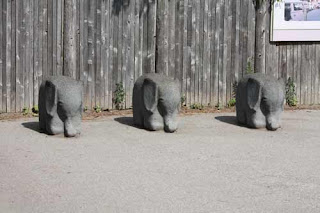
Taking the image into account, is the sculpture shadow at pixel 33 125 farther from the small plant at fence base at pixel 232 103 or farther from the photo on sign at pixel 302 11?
the photo on sign at pixel 302 11

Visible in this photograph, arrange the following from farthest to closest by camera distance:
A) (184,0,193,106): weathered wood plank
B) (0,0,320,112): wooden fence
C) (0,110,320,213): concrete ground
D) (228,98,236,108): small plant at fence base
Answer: (228,98,236,108): small plant at fence base
(184,0,193,106): weathered wood plank
(0,0,320,112): wooden fence
(0,110,320,213): concrete ground

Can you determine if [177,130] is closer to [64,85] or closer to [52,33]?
[64,85]

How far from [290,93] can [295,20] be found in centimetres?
142

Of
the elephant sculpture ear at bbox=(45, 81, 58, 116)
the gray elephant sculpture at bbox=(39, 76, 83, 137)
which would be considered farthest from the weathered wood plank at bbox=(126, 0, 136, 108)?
the elephant sculpture ear at bbox=(45, 81, 58, 116)

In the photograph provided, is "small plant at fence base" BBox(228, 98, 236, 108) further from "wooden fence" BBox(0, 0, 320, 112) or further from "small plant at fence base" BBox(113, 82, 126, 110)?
"small plant at fence base" BBox(113, 82, 126, 110)

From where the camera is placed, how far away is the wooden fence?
1316 centimetres

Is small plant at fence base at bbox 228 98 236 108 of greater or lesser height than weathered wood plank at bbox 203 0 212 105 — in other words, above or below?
below

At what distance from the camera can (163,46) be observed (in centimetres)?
1375

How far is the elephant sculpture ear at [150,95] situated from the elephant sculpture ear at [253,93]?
1.60 meters

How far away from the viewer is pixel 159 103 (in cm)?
1168

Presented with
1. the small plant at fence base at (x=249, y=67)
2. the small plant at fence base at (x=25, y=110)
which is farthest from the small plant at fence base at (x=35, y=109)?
the small plant at fence base at (x=249, y=67)

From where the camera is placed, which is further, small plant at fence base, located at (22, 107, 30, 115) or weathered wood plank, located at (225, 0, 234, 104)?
weathered wood plank, located at (225, 0, 234, 104)

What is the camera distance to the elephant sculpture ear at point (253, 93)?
1210cm

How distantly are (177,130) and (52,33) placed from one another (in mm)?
3088
